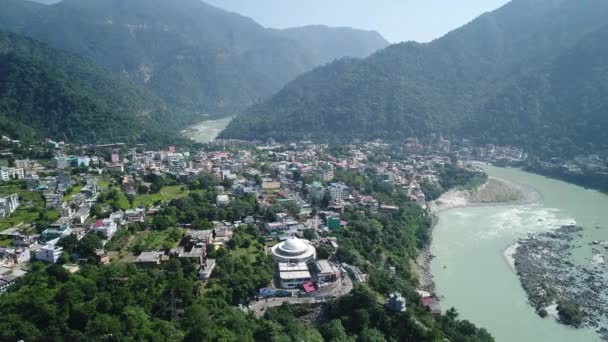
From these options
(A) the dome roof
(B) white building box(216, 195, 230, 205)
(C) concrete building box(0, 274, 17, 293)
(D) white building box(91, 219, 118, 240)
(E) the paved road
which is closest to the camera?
(C) concrete building box(0, 274, 17, 293)

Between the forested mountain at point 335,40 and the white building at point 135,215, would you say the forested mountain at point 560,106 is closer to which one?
the white building at point 135,215

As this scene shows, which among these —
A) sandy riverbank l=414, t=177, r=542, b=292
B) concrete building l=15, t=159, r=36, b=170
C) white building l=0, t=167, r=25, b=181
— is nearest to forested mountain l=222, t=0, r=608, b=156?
sandy riverbank l=414, t=177, r=542, b=292

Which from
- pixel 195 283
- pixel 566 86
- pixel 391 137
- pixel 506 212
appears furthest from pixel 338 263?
pixel 566 86

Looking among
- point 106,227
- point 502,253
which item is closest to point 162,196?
point 106,227

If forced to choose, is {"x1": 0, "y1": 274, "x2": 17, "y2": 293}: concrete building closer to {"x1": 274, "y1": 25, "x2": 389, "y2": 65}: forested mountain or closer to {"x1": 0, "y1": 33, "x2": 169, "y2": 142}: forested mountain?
{"x1": 0, "y1": 33, "x2": 169, "y2": 142}: forested mountain

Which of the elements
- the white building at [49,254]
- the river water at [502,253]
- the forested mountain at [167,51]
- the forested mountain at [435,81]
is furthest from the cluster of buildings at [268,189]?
the forested mountain at [167,51]
